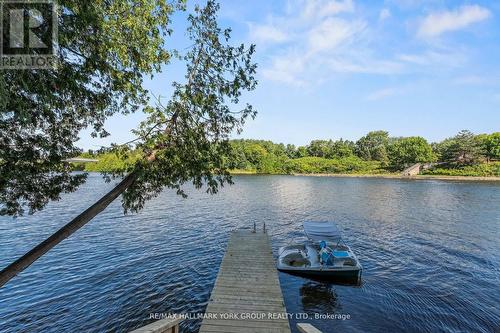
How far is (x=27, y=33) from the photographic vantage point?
5199 mm

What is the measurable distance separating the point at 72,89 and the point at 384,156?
13846cm

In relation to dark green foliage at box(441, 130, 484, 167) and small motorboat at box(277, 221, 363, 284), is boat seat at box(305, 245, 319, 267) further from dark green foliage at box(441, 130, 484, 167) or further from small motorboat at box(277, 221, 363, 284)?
dark green foliage at box(441, 130, 484, 167)

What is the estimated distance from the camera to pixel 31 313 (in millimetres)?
13086

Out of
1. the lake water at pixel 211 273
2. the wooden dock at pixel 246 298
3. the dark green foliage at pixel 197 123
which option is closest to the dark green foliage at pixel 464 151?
the lake water at pixel 211 273

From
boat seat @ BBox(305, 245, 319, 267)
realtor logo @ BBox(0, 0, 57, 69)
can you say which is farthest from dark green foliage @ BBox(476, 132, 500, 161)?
realtor logo @ BBox(0, 0, 57, 69)

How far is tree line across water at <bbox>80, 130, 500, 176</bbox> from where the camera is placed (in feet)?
335

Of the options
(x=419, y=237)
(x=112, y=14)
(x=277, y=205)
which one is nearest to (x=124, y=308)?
(x=112, y=14)

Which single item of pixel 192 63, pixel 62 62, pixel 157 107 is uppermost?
pixel 192 63

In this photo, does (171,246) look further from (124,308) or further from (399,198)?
(399,198)

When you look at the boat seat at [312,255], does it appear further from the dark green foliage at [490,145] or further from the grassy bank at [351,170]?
the dark green foliage at [490,145]

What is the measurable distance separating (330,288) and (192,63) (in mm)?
14720

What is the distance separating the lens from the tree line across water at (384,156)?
10225cm

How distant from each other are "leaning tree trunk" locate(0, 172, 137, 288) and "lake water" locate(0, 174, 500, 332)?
7002 mm

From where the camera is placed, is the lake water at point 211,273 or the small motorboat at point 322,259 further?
the small motorboat at point 322,259
